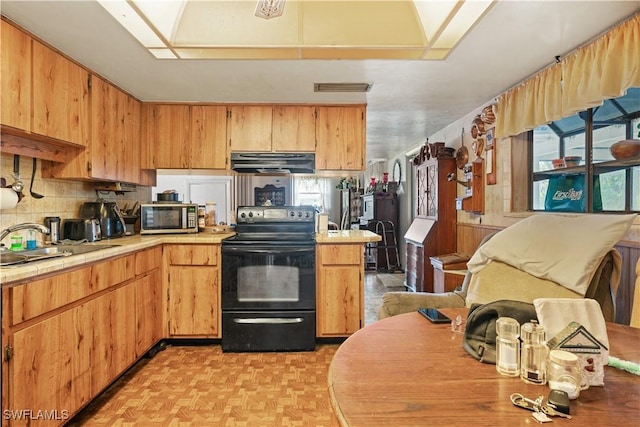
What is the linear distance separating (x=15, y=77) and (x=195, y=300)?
1.90 meters

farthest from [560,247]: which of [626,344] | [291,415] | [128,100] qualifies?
[128,100]

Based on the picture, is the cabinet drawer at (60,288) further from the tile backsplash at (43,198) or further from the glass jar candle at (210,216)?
the glass jar candle at (210,216)

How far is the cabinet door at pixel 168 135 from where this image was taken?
3.36m

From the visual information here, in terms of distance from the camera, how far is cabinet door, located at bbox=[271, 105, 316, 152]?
3387 millimetres

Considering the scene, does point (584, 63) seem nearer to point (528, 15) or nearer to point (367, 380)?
point (528, 15)

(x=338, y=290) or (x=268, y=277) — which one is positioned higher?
(x=268, y=277)

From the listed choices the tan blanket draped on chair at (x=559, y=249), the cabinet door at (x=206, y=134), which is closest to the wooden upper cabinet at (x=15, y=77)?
the cabinet door at (x=206, y=134)

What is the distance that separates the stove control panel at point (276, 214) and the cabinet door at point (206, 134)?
559 mm

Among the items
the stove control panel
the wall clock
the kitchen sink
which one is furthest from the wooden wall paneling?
the kitchen sink

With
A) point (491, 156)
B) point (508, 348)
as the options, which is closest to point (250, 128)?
point (491, 156)

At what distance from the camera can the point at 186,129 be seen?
3.38 m

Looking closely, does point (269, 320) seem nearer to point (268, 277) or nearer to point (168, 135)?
point (268, 277)

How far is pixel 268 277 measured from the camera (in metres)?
2.93

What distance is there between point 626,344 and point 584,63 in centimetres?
183
